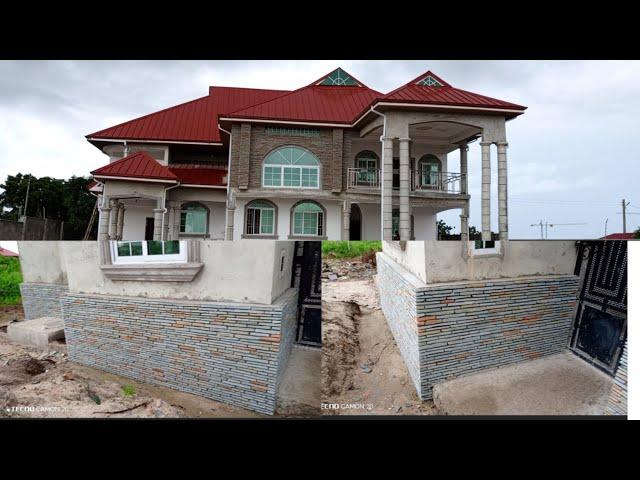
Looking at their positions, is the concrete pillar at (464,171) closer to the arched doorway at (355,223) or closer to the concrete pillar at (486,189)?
the concrete pillar at (486,189)

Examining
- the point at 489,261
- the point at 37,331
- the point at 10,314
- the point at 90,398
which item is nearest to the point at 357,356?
the point at 489,261

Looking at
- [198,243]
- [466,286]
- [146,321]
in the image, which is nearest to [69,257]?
[146,321]

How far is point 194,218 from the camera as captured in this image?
9.63 m

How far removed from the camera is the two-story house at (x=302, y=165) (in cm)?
820

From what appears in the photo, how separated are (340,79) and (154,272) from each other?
27.9ft

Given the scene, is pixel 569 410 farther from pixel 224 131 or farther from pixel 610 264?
pixel 224 131

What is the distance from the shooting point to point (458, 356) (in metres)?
3.88

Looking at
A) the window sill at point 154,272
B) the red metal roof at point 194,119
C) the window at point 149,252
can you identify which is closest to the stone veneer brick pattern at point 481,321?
the window sill at point 154,272

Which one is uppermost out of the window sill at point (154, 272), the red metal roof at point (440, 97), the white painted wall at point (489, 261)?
the red metal roof at point (440, 97)

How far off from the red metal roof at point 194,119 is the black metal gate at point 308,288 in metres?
6.81

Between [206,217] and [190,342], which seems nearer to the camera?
[190,342]

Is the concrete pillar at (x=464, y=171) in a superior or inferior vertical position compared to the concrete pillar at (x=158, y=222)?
superior

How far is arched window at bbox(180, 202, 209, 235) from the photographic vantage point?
949 cm

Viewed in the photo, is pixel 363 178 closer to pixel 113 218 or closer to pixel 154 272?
pixel 113 218
